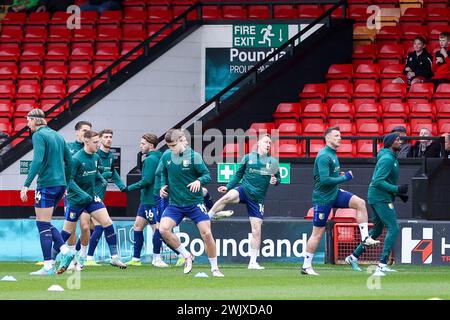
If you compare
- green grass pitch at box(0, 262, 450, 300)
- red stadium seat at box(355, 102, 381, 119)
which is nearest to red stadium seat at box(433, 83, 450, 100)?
red stadium seat at box(355, 102, 381, 119)

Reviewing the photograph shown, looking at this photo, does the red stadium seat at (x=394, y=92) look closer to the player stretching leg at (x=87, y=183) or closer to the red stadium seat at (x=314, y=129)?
the red stadium seat at (x=314, y=129)

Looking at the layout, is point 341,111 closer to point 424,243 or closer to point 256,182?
point 424,243

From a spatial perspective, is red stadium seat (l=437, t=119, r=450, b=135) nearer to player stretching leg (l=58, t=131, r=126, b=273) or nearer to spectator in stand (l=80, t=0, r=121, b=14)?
player stretching leg (l=58, t=131, r=126, b=273)

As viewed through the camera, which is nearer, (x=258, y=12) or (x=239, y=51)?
(x=239, y=51)

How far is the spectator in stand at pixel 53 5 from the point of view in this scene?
32469mm

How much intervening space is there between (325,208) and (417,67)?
829 centimetres

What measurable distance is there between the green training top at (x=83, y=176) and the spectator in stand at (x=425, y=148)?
270 inches

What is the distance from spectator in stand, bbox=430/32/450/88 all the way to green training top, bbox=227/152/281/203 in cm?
707

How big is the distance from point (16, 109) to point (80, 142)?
859 centimetres

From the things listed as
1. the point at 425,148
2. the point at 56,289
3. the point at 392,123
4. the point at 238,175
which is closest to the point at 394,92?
the point at 392,123

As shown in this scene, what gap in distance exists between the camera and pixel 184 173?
19.4 metres

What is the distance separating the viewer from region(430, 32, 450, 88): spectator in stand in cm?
2758

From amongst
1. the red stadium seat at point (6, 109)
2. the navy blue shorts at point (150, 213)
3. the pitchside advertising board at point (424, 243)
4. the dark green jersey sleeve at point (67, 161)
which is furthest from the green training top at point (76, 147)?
the red stadium seat at point (6, 109)

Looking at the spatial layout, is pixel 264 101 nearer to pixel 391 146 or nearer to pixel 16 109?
pixel 16 109
